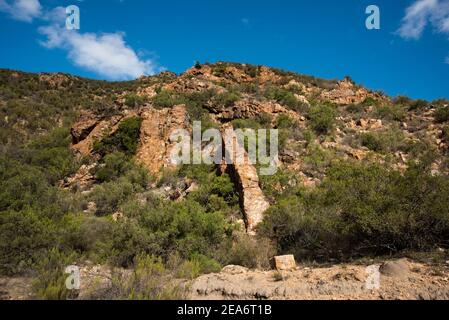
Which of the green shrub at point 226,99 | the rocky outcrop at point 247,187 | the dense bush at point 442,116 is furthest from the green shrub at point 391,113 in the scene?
the rocky outcrop at point 247,187

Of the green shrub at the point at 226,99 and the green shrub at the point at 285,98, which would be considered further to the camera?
the green shrub at the point at 285,98

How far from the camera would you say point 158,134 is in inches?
682

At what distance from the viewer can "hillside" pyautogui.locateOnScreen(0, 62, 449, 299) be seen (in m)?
6.61

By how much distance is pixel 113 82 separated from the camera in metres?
38.7

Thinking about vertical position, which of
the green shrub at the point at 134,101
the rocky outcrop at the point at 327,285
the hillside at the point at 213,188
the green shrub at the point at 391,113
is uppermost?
the green shrub at the point at 134,101

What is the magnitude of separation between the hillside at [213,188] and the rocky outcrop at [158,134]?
8 centimetres

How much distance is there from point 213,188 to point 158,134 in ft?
21.2

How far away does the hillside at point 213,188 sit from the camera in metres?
6.61

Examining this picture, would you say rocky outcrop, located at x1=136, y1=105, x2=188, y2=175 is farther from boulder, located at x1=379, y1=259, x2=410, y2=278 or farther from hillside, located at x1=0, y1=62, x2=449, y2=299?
boulder, located at x1=379, y1=259, x2=410, y2=278

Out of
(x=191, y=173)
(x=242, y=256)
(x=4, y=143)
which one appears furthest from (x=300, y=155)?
(x=4, y=143)

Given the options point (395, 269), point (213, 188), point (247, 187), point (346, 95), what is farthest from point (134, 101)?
point (395, 269)

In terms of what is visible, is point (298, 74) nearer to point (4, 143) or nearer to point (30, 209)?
point (4, 143)

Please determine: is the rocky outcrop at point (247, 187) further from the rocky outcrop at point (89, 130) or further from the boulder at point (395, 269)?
the rocky outcrop at point (89, 130)

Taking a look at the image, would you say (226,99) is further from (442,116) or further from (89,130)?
(442,116)
